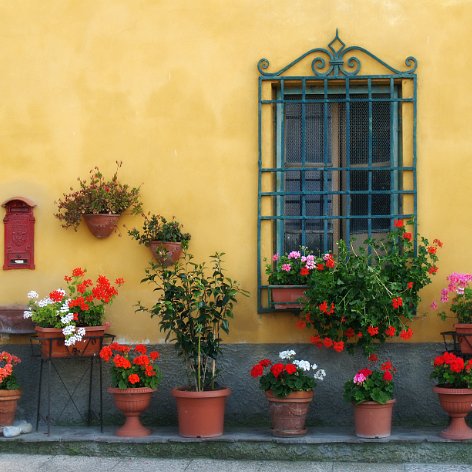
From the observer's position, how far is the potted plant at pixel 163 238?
738 centimetres

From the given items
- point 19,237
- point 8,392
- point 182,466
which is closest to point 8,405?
point 8,392

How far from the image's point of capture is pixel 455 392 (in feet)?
22.0

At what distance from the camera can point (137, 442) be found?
686cm

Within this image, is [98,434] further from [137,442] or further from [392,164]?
[392,164]

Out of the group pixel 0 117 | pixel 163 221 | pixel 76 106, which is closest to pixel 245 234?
pixel 163 221

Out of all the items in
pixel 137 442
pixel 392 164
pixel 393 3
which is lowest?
pixel 137 442

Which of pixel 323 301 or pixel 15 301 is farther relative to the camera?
pixel 15 301

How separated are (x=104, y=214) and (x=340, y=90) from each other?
2.14 meters

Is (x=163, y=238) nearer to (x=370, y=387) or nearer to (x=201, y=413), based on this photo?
(x=201, y=413)

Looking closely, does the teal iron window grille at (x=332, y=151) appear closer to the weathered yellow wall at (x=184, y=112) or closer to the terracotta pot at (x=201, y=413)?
the weathered yellow wall at (x=184, y=112)

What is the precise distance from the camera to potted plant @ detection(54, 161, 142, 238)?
24.4 feet

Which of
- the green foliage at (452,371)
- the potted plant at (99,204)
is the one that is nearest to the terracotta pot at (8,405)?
the potted plant at (99,204)

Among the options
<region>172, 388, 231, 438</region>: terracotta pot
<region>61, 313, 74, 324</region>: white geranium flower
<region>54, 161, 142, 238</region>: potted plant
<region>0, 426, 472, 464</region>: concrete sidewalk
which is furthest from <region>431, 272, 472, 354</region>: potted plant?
<region>61, 313, 74, 324</region>: white geranium flower

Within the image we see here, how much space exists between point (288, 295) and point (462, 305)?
1.31 metres
